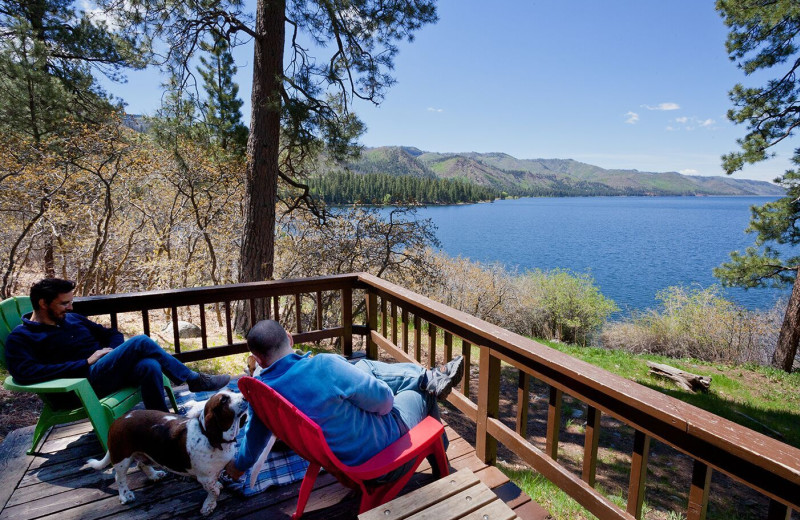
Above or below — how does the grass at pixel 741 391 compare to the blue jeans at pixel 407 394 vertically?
below

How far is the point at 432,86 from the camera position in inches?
565

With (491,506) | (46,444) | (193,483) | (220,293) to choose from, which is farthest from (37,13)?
(491,506)

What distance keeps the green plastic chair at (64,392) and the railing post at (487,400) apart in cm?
197

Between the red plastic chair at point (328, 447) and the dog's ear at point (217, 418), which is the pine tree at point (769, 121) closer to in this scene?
the red plastic chair at point (328, 447)

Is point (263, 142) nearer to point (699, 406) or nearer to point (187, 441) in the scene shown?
point (187, 441)

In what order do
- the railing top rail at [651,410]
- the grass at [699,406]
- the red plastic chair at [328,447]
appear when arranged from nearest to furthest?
the railing top rail at [651,410] < the red plastic chair at [328,447] < the grass at [699,406]

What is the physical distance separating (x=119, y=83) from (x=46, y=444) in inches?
344

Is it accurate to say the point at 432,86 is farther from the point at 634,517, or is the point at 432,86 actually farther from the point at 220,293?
the point at 634,517

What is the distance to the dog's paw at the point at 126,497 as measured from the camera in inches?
67.9

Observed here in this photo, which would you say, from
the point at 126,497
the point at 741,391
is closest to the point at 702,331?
the point at 741,391

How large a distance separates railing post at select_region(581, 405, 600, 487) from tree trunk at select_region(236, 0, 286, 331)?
4.80 m

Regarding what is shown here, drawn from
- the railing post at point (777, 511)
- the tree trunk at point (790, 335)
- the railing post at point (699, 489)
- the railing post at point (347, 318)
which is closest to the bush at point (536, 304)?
the tree trunk at point (790, 335)

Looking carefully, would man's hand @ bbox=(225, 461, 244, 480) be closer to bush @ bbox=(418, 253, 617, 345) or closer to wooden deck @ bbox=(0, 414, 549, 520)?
wooden deck @ bbox=(0, 414, 549, 520)

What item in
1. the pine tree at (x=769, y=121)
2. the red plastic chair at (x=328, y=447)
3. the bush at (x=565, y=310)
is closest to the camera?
the red plastic chair at (x=328, y=447)
